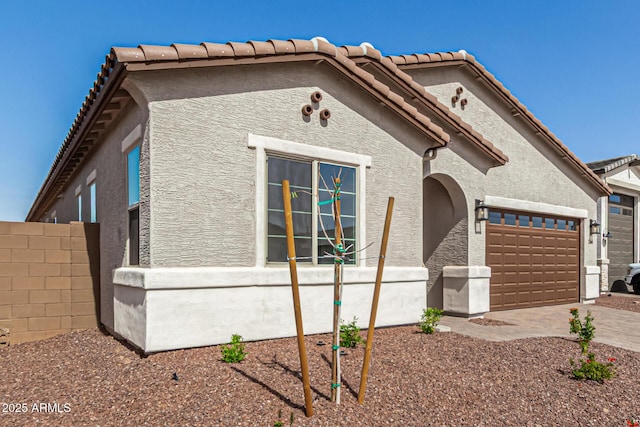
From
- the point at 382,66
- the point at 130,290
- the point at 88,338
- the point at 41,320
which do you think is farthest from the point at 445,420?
the point at 382,66

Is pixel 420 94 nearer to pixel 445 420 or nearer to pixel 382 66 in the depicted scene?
pixel 382 66

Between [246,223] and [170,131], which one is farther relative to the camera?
[246,223]

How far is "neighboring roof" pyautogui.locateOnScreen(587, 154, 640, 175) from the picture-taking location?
16172mm

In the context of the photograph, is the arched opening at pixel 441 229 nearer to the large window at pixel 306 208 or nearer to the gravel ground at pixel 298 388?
the large window at pixel 306 208

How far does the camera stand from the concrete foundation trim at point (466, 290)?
31.6 feet

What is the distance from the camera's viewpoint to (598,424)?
438 centimetres

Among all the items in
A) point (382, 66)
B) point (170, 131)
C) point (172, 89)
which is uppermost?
point (382, 66)

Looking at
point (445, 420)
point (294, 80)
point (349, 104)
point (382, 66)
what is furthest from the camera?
point (382, 66)

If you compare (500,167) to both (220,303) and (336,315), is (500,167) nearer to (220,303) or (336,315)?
(220,303)

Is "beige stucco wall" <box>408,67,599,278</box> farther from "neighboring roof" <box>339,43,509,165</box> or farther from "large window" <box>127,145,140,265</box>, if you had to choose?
"large window" <box>127,145,140,265</box>

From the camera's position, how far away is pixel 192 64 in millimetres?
5844

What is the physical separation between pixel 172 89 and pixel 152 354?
3.43 metres

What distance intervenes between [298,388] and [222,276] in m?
2.05

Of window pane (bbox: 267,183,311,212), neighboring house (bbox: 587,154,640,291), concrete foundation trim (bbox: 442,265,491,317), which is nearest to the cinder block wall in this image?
window pane (bbox: 267,183,311,212)
